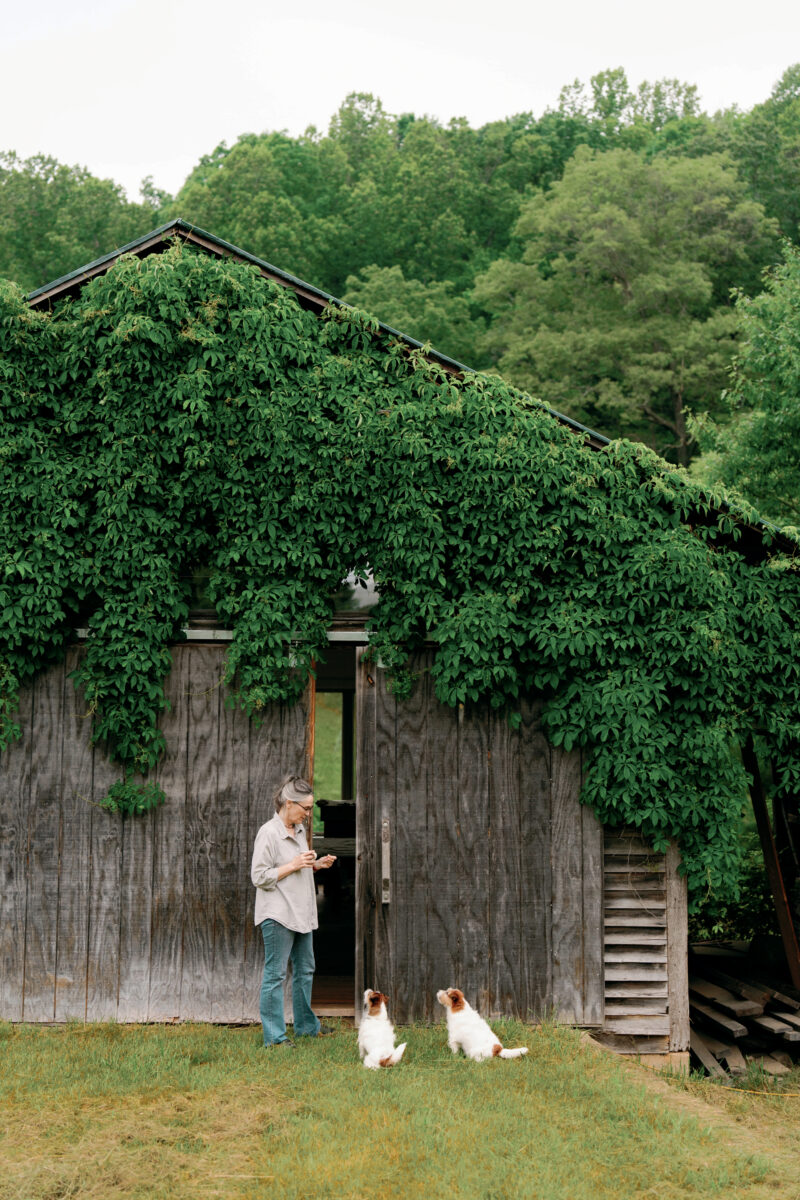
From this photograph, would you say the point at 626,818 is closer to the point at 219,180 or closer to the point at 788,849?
the point at 788,849

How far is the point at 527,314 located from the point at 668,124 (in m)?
12.0

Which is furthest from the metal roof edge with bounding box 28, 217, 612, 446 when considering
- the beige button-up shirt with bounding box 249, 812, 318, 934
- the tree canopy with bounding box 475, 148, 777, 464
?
the tree canopy with bounding box 475, 148, 777, 464

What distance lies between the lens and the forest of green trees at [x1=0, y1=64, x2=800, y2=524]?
2641cm

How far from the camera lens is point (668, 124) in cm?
3516

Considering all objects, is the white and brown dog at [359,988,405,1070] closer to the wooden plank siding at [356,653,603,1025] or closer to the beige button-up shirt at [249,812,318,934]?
the beige button-up shirt at [249,812,318,934]

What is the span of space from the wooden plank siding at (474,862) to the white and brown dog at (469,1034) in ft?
3.35

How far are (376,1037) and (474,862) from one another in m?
1.79

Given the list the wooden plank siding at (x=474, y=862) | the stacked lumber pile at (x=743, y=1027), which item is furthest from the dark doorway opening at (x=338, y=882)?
the stacked lumber pile at (x=743, y=1027)

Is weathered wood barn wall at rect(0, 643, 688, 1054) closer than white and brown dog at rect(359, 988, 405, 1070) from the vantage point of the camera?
No

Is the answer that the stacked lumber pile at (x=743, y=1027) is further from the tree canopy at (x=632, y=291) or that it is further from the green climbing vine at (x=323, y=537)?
the tree canopy at (x=632, y=291)

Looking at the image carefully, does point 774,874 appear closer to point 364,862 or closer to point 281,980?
point 364,862

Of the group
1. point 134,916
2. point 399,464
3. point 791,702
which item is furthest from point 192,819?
point 791,702

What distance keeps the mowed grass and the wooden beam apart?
3053 millimetres

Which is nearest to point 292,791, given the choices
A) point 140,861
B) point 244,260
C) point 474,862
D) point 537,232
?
point 140,861
